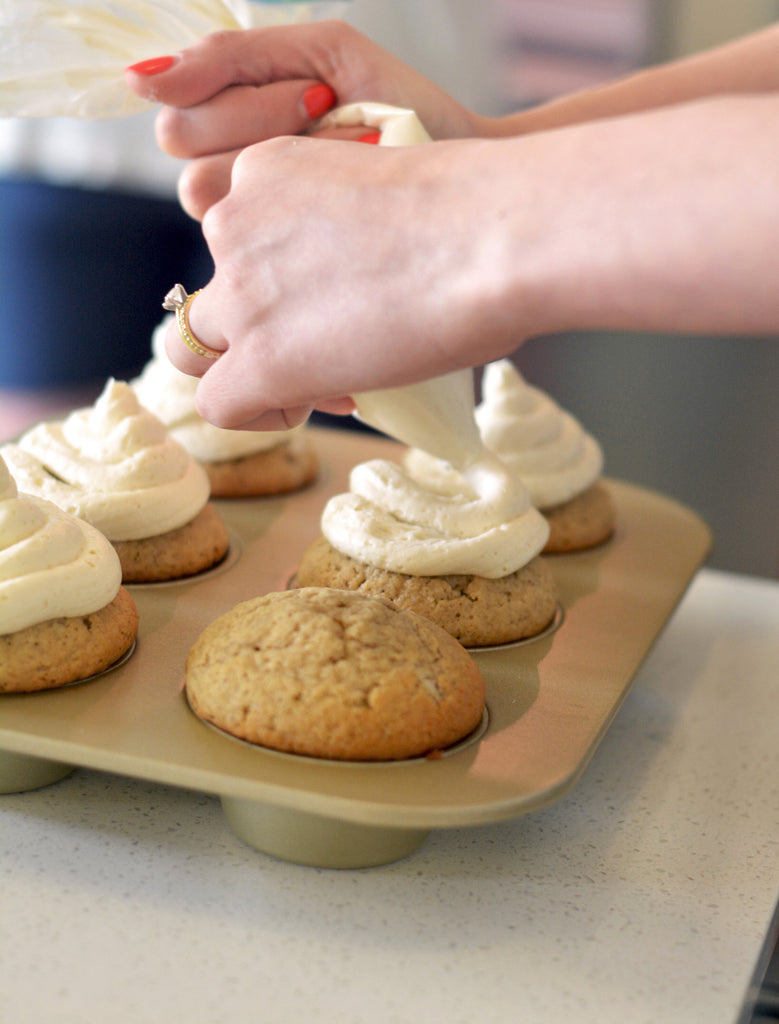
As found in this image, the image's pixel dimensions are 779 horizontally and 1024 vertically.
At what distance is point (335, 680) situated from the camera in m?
1.12

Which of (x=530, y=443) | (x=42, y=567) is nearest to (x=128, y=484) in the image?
(x=42, y=567)

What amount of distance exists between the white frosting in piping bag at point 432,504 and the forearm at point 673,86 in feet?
1.26

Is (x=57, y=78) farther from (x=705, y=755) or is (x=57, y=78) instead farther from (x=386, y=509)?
(x=705, y=755)

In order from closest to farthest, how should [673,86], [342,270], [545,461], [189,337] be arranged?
[342,270] → [189,337] → [673,86] → [545,461]

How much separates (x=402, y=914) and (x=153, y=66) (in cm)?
107

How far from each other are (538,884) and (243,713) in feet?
1.18

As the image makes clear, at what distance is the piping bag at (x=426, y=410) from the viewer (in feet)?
4.33

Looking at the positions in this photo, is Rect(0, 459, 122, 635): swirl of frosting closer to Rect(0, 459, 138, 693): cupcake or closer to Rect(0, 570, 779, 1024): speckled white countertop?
Rect(0, 459, 138, 693): cupcake

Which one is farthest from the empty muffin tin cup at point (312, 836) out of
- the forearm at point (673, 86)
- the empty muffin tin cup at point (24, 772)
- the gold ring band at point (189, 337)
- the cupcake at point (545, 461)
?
the forearm at point (673, 86)

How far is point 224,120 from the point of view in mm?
1457

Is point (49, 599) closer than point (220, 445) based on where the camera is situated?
Yes

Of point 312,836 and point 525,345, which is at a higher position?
point 312,836

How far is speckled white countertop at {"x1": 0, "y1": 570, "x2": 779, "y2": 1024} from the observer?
37.3 inches

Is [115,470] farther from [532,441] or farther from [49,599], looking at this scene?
[532,441]
